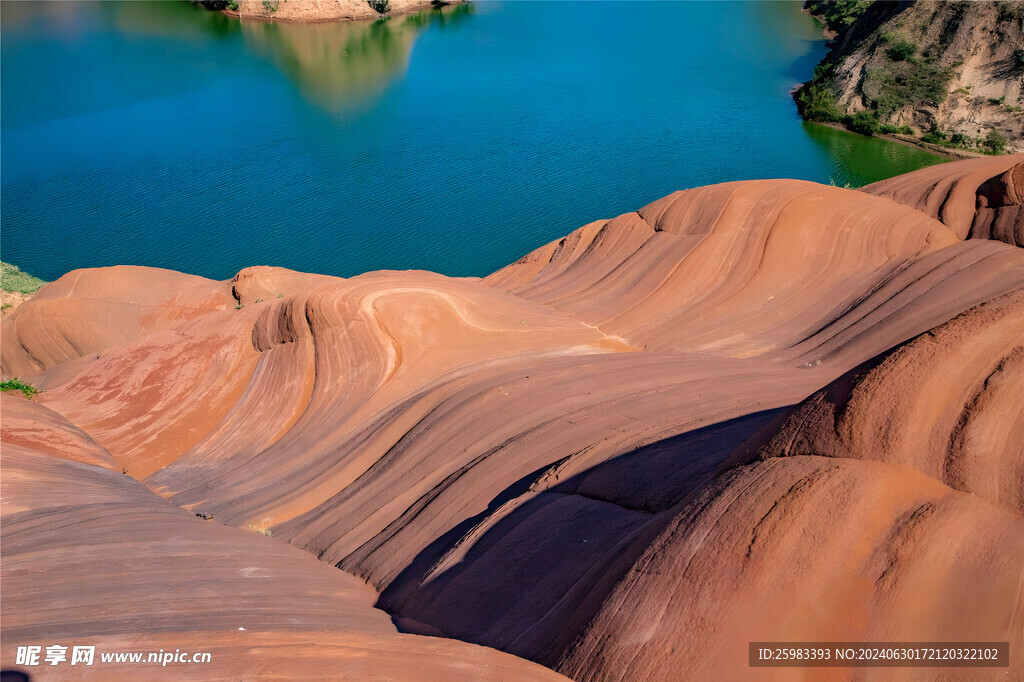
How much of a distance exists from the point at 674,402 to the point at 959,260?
671 cm

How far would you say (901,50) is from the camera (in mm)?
29297

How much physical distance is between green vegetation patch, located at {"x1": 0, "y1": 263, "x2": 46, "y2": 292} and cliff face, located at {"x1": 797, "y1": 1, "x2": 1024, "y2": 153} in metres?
31.0

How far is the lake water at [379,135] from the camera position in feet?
81.2

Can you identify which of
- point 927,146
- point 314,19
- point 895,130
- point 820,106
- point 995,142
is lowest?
point 927,146

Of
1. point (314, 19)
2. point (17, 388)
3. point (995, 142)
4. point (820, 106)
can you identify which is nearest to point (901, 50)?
point (820, 106)

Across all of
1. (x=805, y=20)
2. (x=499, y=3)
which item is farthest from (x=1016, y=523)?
(x=499, y=3)

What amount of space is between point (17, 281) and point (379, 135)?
15545 mm

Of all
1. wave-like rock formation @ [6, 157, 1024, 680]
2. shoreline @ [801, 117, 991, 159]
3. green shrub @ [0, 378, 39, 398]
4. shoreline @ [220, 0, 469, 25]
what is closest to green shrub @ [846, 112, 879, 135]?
shoreline @ [801, 117, 991, 159]

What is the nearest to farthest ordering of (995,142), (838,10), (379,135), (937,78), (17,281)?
1. (17,281)
2. (995,142)
3. (937,78)
4. (379,135)
5. (838,10)

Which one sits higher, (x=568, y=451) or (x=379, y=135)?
(x=379, y=135)

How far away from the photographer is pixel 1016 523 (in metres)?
4.24

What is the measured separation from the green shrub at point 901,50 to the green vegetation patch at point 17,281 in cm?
3313

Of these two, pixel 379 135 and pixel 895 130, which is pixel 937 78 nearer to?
pixel 895 130

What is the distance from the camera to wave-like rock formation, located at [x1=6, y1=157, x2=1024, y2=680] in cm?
427
